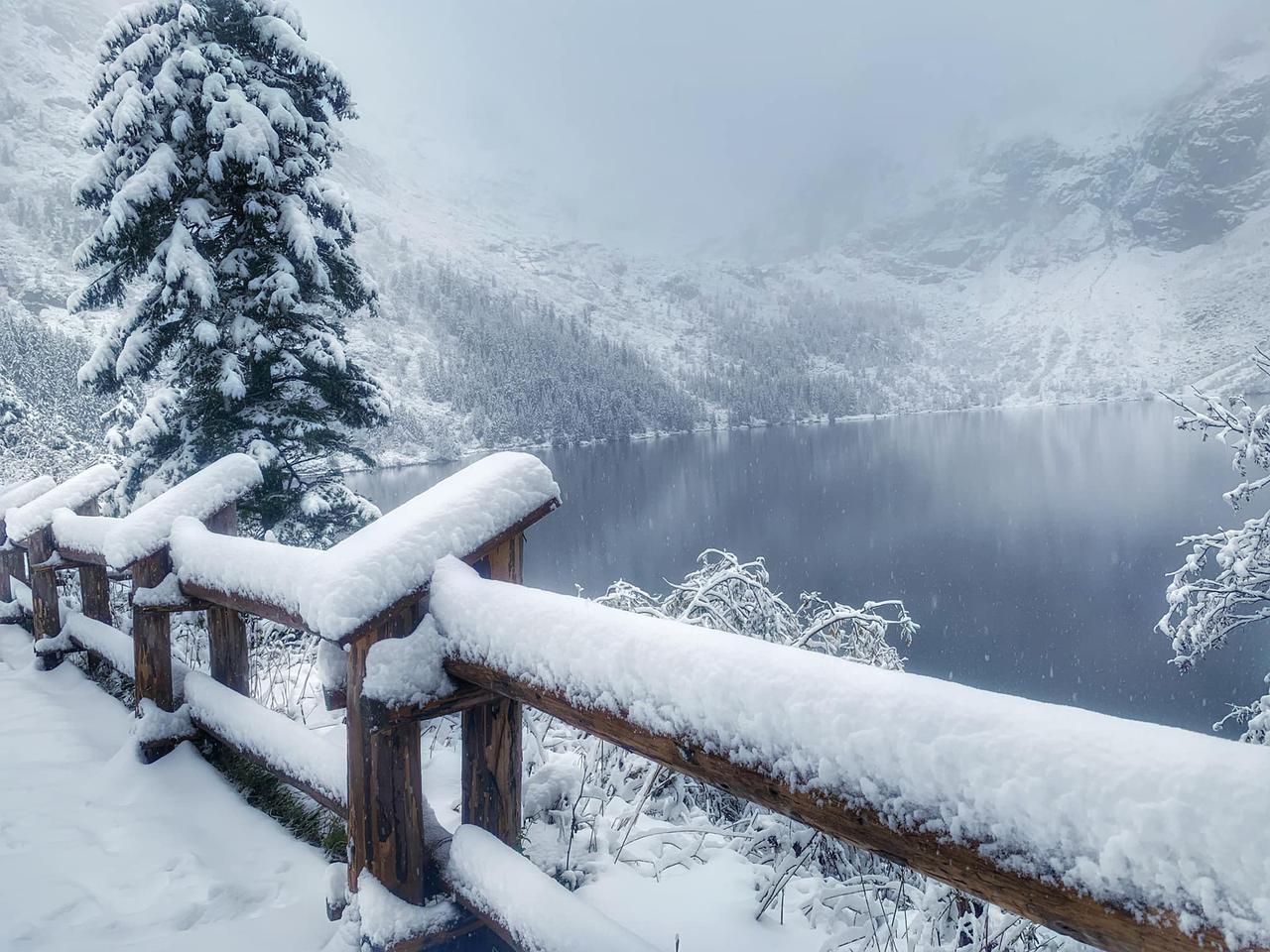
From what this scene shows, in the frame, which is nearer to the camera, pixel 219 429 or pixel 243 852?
pixel 243 852

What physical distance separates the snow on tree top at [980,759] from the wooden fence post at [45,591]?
5.99 m

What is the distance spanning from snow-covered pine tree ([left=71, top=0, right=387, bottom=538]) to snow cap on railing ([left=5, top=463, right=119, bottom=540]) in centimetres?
310

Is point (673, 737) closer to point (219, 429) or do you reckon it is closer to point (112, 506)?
point (219, 429)

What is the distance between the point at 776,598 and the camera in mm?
8680

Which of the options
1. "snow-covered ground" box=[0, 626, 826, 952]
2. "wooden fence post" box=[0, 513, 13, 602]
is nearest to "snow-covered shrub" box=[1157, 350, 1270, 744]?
"snow-covered ground" box=[0, 626, 826, 952]

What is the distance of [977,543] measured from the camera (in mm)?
41031

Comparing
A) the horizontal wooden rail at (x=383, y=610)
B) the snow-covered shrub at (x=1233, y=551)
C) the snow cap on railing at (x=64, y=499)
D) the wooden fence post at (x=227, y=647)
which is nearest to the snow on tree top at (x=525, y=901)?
the horizontal wooden rail at (x=383, y=610)

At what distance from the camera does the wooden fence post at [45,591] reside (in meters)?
5.64

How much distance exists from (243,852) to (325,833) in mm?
304

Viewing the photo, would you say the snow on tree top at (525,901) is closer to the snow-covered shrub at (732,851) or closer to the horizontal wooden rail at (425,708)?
the horizontal wooden rail at (425,708)

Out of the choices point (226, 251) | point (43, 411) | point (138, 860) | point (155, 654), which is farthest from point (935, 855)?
point (43, 411)

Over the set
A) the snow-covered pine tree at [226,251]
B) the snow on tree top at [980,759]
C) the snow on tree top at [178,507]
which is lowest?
the snow on tree top at [178,507]

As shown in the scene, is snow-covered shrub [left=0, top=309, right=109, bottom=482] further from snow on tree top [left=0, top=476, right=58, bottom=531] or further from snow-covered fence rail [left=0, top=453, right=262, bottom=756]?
snow-covered fence rail [left=0, top=453, right=262, bottom=756]

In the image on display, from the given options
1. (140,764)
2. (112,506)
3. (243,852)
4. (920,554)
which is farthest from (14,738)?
(920,554)
